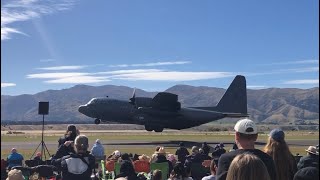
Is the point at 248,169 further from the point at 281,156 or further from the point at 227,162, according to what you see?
the point at 281,156

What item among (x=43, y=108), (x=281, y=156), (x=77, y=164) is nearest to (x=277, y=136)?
(x=281, y=156)

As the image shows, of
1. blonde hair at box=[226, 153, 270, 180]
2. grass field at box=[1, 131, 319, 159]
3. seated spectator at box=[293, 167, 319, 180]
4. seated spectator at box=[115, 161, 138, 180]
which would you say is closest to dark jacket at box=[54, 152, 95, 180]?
seated spectator at box=[115, 161, 138, 180]

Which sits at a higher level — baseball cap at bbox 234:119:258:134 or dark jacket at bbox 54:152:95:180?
baseball cap at bbox 234:119:258:134

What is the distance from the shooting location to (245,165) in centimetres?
347

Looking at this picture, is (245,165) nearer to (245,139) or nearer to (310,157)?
(245,139)

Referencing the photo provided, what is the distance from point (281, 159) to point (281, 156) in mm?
46

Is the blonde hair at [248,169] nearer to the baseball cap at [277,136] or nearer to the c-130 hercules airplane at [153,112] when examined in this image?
the baseball cap at [277,136]

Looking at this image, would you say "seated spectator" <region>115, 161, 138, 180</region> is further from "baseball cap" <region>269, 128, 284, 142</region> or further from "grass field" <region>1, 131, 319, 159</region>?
"grass field" <region>1, 131, 319, 159</region>

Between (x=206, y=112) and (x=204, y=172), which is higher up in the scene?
(x=206, y=112)

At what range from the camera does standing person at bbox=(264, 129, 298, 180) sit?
574 cm

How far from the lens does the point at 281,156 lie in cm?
580

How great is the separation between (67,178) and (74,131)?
2798 mm

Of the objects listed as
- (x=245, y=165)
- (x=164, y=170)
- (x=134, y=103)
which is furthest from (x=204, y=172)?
(x=134, y=103)

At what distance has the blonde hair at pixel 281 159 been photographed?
5.74 meters
